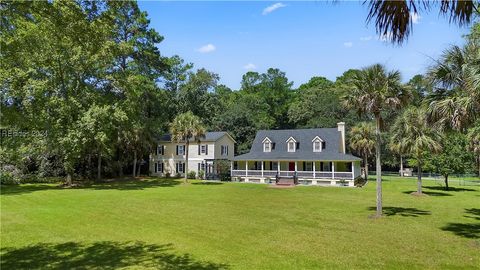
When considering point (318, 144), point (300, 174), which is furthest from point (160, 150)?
point (318, 144)

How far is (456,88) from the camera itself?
1373cm

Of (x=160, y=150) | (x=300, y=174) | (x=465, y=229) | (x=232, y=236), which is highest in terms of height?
(x=160, y=150)

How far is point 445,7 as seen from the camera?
3.28 meters

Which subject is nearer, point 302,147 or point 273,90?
point 302,147

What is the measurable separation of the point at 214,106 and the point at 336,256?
5328 centimetres

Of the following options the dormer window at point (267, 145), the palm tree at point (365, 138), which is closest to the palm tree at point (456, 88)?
the dormer window at point (267, 145)

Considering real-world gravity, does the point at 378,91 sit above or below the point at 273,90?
below

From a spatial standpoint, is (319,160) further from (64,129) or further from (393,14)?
(393,14)

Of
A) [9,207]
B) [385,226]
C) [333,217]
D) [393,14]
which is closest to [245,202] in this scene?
[333,217]

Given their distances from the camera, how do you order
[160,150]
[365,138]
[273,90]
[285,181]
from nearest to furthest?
[285,181] → [365,138] → [160,150] → [273,90]

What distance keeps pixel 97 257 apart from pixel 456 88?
13540 mm

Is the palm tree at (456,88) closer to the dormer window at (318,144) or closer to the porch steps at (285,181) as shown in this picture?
the porch steps at (285,181)

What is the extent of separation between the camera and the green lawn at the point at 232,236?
10023mm

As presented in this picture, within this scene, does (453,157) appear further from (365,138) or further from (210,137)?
(210,137)
